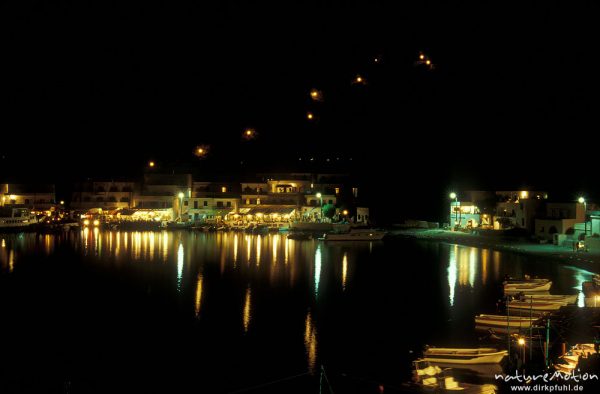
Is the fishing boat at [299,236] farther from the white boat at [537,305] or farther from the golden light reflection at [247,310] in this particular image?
the white boat at [537,305]

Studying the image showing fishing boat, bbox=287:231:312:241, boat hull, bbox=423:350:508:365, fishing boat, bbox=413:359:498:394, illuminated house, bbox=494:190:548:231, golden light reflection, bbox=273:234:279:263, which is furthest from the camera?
fishing boat, bbox=287:231:312:241

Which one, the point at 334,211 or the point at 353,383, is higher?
the point at 334,211

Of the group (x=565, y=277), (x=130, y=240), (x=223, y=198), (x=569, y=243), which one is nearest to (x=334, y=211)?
(x=223, y=198)

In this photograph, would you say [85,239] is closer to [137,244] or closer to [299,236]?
[137,244]

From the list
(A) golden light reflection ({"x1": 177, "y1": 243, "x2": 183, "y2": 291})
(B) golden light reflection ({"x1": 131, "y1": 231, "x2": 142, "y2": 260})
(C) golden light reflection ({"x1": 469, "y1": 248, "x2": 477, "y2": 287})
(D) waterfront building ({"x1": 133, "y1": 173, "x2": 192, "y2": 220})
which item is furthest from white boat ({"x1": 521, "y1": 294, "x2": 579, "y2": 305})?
(D) waterfront building ({"x1": 133, "y1": 173, "x2": 192, "y2": 220})

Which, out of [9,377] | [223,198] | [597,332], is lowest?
[9,377]

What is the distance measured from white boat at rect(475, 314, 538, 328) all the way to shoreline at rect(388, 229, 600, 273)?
4.61 metres

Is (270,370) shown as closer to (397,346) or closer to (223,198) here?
(397,346)

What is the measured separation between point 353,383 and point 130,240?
14.4m

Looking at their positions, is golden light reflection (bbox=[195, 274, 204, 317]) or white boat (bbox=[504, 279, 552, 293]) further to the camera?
white boat (bbox=[504, 279, 552, 293])

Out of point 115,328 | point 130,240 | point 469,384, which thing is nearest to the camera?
point 469,384

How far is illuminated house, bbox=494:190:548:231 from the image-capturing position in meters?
17.8

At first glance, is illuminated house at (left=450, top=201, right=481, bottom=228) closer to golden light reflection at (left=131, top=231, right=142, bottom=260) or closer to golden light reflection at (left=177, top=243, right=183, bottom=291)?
golden light reflection at (left=177, top=243, right=183, bottom=291)

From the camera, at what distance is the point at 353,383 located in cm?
597
